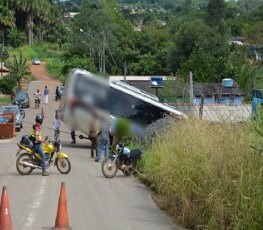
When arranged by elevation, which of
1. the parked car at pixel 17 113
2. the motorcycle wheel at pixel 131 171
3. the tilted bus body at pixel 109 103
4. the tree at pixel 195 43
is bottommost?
the motorcycle wheel at pixel 131 171

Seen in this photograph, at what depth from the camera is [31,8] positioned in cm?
10050

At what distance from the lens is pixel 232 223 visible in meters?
9.79

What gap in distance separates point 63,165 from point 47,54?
84721 mm

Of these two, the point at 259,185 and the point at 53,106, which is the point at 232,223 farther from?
the point at 53,106

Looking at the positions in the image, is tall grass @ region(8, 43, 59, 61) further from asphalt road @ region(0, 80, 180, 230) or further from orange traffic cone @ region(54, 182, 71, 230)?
orange traffic cone @ region(54, 182, 71, 230)

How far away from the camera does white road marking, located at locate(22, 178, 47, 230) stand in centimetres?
1143

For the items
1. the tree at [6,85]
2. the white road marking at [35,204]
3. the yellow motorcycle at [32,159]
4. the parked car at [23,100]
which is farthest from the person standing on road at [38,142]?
the tree at [6,85]

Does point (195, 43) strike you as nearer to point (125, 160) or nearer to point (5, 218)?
point (125, 160)

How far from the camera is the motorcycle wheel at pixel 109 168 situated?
18078 mm

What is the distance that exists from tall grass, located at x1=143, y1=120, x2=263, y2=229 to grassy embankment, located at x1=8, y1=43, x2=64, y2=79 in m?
70.5

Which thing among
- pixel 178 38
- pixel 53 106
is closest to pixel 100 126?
pixel 53 106

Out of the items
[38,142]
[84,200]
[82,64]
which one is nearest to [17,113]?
[38,142]

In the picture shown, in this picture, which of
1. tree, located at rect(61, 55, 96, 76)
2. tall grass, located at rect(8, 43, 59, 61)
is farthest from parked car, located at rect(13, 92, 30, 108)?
tall grass, located at rect(8, 43, 59, 61)

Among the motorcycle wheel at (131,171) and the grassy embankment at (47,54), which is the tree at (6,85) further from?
the motorcycle wheel at (131,171)
